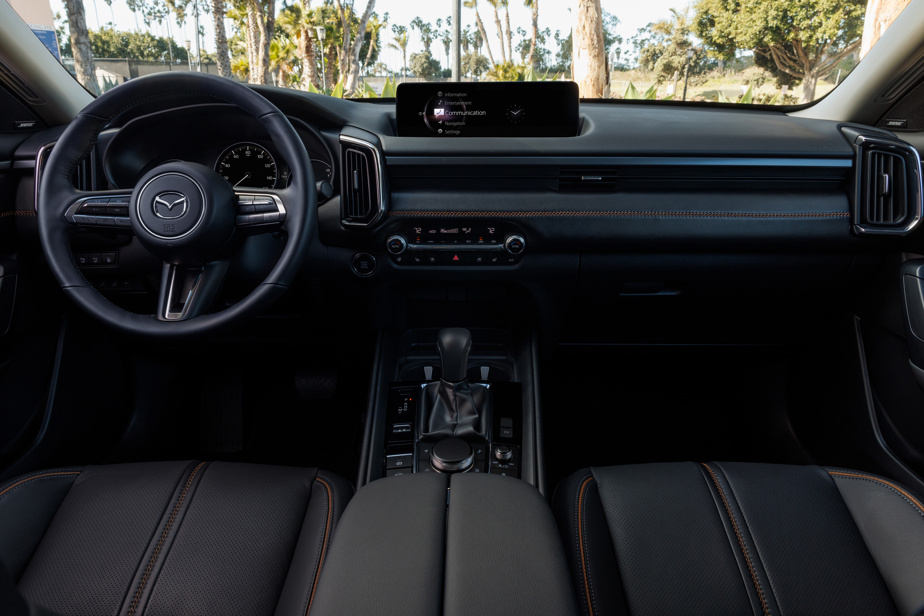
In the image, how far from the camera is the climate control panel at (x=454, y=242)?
1704 mm

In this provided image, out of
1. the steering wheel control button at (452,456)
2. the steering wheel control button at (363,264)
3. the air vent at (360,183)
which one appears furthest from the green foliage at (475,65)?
the steering wheel control button at (452,456)

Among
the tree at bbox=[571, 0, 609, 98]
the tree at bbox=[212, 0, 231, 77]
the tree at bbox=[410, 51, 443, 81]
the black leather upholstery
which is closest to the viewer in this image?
the black leather upholstery

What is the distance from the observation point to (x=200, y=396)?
231 cm

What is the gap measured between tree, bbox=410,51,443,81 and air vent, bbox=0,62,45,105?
3.62 ft

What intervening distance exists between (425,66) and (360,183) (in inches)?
24.3

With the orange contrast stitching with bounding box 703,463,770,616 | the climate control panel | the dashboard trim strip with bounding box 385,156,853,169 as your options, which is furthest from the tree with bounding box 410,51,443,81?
the orange contrast stitching with bounding box 703,463,770,616

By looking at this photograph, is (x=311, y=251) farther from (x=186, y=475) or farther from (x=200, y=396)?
(x=200, y=396)

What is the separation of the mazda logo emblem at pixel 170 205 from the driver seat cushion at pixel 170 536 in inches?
21.6

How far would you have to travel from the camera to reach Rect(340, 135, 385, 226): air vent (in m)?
1.58

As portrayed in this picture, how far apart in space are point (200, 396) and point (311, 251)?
3.18 ft

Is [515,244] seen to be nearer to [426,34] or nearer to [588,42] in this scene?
[426,34]

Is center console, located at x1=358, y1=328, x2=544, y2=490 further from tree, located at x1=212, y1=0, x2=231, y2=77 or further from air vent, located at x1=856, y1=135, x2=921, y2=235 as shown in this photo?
tree, located at x1=212, y1=0, x2=231, y2=77

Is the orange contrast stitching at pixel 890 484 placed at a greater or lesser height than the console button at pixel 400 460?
greater

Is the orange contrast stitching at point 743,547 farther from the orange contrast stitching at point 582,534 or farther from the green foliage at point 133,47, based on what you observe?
the green foliage at point 133,47
